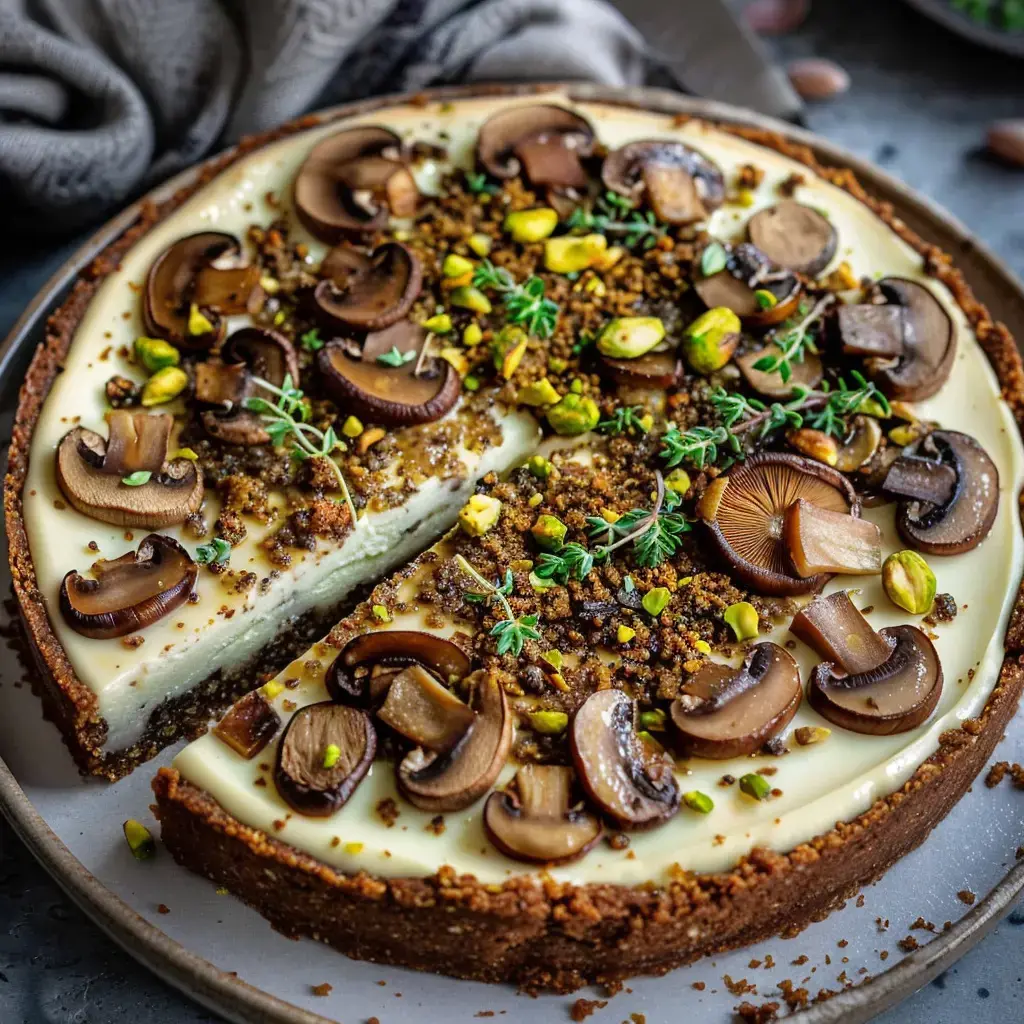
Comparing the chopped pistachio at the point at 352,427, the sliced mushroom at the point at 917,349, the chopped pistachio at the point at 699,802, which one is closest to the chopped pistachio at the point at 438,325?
the chopped pistachio at the point at 352,427

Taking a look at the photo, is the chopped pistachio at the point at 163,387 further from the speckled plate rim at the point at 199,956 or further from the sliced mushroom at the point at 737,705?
the sliced mushroom at the point at 737,705

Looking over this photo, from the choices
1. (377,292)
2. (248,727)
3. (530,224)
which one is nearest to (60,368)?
(377,292)

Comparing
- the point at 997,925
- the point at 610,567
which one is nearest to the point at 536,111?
the point at 610,567

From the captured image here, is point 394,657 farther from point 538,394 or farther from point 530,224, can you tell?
point 530,224

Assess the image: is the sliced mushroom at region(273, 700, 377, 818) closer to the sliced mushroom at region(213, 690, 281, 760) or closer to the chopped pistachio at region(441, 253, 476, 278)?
Answer: the sliced mushroom at region(213, 690, 281, 760)

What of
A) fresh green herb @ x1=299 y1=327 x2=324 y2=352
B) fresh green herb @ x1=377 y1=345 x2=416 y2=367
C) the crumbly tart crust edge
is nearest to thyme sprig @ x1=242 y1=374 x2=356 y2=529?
fresh green herb @ x1=299 y1=327 x2=324 y2=352

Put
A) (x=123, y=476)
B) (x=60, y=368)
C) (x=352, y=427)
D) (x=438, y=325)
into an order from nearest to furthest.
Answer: (x=123, y=476)
(x=352, y=427)
(x=60, y=368)
(x=438, y=325)

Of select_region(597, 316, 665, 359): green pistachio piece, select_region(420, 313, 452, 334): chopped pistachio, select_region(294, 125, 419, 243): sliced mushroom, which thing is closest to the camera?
select_region(597, 316, 665, 359): green pistachio piece
